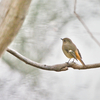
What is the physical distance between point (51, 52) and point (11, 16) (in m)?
2.28

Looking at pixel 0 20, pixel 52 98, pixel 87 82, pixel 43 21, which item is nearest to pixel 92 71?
pixel 87 82

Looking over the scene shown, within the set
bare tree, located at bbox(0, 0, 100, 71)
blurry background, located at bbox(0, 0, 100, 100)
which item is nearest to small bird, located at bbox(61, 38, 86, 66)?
bare tree, located at bbox(0, 0, 100, 71)

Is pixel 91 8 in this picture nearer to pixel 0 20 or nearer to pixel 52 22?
pixel 52 22

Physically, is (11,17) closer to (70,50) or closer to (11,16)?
(11,16)

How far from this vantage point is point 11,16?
4.75 ft

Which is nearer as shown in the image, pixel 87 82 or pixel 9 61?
pixel 87 82

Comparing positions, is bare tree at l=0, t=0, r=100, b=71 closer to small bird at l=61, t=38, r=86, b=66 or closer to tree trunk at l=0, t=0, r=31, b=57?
tree trunk at l=0, t=0, r=31, b=57

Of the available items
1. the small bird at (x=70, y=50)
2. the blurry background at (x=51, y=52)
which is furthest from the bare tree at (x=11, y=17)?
the blurry background at (x=51, y=52)

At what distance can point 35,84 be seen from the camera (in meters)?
3.70

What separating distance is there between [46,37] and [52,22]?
8.6 inches

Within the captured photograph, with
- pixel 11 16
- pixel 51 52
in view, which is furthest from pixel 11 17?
pixel 51 52

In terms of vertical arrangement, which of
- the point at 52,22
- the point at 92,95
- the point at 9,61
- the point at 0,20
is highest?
the point at 0,20

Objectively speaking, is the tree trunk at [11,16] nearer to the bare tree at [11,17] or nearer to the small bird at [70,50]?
the bare tree at [11,17]

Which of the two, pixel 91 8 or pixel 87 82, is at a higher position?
pixel 91 8
